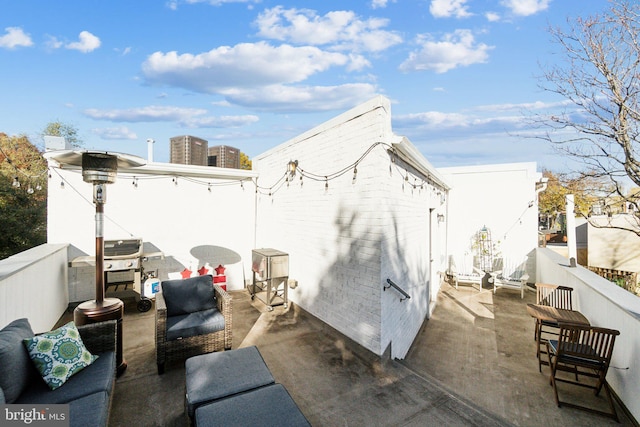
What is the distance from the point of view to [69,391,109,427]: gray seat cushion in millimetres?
1885

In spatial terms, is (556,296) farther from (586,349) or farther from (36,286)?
(36,286)

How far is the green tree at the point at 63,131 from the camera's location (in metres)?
18.9

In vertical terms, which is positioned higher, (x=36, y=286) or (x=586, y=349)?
(x=36, y=286)

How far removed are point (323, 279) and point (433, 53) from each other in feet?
24.8

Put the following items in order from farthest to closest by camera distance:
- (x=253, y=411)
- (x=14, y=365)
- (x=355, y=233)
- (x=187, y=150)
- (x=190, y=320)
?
(x=187, y=150) < (x=355, y=233) < (x=190, y=320) < (x=14, y=365) < (x=253, y=411)

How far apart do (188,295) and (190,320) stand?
441 mm

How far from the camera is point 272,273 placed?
17.8 ft

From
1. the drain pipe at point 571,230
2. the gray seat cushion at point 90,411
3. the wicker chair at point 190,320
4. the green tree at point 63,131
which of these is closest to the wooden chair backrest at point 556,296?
the drain pipe at point 571,230

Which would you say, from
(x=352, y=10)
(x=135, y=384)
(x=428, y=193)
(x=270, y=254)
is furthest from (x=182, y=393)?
(x=352, y=10)

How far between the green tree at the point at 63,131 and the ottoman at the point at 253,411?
74.8 ft

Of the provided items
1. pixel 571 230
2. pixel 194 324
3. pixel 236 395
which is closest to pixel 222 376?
pixel 236 395

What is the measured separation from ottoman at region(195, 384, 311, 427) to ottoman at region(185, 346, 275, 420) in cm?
11

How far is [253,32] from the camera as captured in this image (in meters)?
7.70

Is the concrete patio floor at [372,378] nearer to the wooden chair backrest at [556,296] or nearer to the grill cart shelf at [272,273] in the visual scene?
the grill cart shelf at [272,273]
